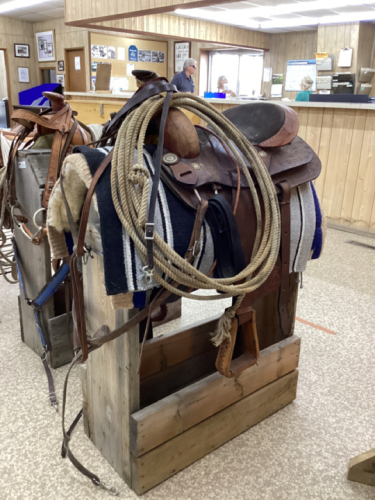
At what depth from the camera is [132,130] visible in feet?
3.68

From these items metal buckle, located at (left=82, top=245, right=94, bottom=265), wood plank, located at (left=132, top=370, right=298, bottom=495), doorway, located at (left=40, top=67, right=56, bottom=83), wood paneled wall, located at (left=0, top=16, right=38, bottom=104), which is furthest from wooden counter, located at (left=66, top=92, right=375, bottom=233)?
wood paneled wall, located at (left=0, top=16, right=38, bottom=104)

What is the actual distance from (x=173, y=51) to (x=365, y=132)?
903cm

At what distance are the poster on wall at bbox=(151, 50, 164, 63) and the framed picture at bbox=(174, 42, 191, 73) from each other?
387 mm

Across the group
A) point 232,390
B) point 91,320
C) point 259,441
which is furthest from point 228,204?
point 259,441

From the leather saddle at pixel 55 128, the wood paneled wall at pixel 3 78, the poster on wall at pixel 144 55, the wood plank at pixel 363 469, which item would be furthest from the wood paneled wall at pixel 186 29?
the wood plank at pixel 363 469

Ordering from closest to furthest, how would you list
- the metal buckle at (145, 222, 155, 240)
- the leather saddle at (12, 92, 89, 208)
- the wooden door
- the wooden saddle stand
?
the metal buckle at (145, 222, 155, 240), the wooden saddle stand, the leather saddle at (12, 92, 89, 208), the wooden door

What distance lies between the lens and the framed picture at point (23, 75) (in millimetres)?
11180

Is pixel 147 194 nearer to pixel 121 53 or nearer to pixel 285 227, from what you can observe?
pixel 285 227

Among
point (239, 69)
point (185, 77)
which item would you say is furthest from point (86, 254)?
point (239, 69)

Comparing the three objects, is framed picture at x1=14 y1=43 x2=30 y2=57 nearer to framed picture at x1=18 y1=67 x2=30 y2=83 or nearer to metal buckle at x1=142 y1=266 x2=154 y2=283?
framed picture at x1=18 y1=67 x2=30 y2=83

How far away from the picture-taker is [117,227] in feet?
3.49

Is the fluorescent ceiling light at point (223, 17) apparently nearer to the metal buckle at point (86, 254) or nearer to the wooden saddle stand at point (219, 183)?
the wooden saddle stand at point (219, 183)

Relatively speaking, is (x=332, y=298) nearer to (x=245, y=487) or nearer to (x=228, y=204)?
(x=245, y=487)

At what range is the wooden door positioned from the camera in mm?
10375
